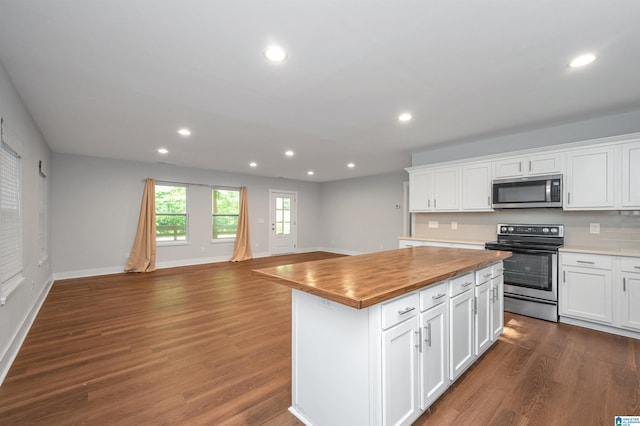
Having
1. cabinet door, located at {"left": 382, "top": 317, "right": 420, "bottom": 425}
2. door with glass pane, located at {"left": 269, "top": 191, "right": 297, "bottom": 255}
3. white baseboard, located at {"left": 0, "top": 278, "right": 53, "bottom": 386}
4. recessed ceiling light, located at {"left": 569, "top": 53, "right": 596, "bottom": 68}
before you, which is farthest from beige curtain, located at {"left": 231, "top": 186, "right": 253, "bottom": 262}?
recessed ceiling light, located at {"left": 569, "top": 53, "right": 596, "bottom": 68}

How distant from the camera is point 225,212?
Answer: 7730 mm

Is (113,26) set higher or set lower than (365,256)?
higher

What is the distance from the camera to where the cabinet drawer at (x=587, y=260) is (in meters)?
3.03

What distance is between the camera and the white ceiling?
1.66 metres

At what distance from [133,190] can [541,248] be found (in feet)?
24.5

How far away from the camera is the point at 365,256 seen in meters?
2.63

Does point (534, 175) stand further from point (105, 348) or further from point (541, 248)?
point (105, 348)

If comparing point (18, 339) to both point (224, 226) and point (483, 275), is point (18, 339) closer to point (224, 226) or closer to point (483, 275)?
point (483, 275)

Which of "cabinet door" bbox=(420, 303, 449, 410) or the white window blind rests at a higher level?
the white window blind

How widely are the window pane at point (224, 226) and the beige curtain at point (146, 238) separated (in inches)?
59.5

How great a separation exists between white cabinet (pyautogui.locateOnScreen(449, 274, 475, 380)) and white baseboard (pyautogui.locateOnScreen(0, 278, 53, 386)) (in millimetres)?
3374

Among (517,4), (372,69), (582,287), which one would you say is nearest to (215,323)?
(372,69)

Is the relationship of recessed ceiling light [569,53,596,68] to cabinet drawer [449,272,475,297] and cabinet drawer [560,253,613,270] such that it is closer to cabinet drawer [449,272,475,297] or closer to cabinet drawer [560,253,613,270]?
cabinet drawer [449,272,475,297]

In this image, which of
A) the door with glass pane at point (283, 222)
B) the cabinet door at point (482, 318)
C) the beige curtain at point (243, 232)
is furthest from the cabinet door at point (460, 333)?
the door with glass pane at point (283, 222)
